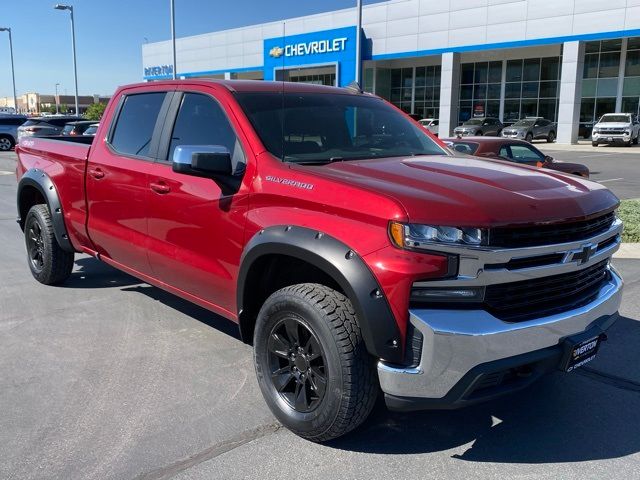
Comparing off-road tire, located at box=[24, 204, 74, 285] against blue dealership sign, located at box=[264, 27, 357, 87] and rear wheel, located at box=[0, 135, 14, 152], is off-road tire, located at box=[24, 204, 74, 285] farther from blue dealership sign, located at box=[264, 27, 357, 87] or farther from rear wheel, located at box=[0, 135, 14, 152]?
blue dealership sign, located at box=[264, 27, 357, 87]

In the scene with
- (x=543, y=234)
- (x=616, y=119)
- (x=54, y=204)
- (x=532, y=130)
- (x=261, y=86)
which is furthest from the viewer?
(x=532, y=130)

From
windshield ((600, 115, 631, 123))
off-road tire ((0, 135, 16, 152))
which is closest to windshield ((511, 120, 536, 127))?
windshield ((600, 115, 631, 123))

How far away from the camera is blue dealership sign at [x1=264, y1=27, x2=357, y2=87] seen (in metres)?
41.6

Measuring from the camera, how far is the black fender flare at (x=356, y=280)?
Result: 8.89ft

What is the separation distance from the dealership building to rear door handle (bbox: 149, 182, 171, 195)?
27.7 m

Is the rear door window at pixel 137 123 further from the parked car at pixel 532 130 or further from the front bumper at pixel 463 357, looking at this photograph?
the parked car at pixel 532 130

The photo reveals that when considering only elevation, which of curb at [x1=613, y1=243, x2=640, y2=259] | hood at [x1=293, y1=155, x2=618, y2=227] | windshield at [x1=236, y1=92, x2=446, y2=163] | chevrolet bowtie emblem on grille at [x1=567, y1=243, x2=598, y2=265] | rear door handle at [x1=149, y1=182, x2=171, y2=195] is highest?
windshield at [x1=236, y1=92, x2=446, y2=163]

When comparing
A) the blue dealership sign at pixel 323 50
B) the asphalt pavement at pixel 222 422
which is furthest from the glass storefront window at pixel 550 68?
the asphalt pavement at pixel 222 422

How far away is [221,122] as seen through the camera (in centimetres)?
393

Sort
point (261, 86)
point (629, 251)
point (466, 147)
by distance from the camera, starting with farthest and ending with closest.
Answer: point (466, 147), point (629, 251), point (261, 86)

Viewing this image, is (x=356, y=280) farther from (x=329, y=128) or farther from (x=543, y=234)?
(x=329, y=128)

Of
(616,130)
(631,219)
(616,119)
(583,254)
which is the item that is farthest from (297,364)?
(616,119)

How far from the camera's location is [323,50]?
43.2 meters

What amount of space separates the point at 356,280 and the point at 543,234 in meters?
0.95
